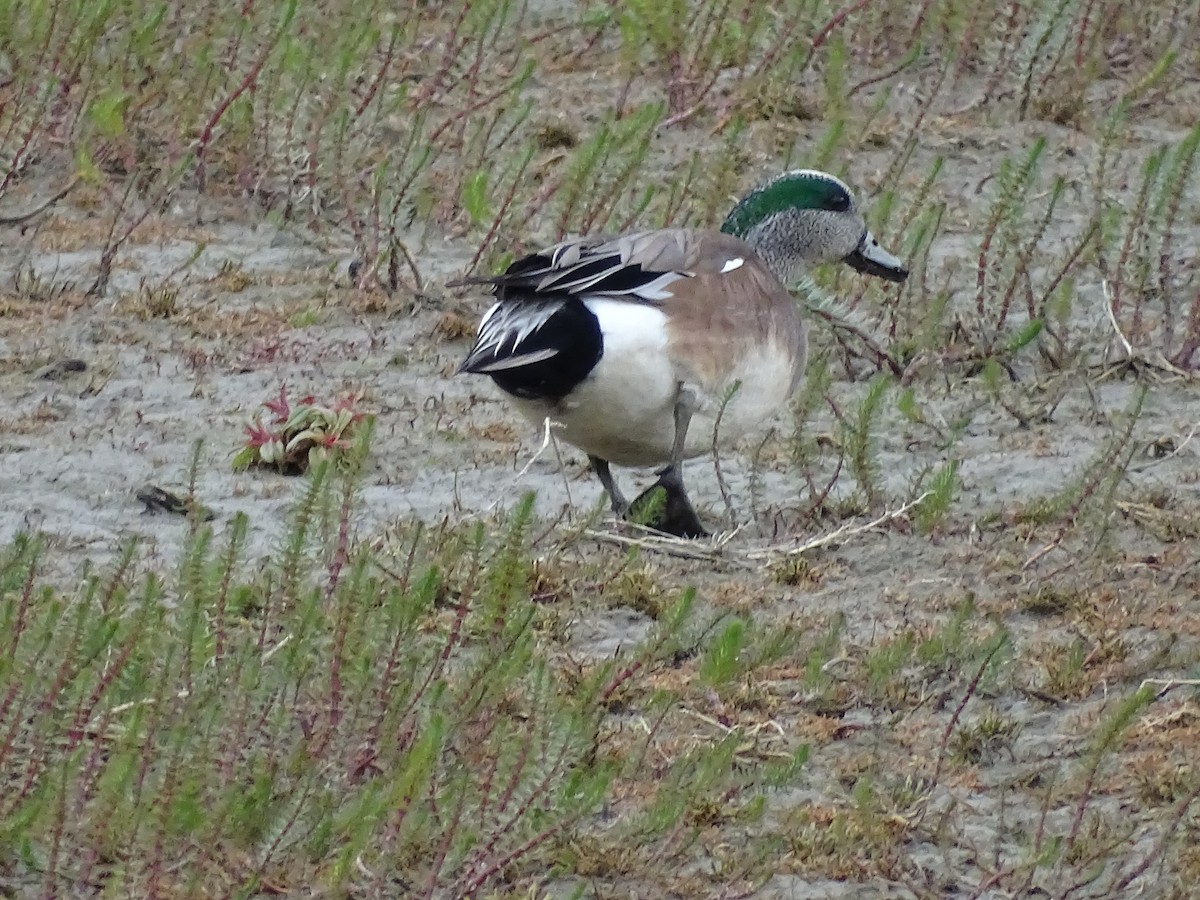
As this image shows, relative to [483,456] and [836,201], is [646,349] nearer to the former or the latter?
[483,456]

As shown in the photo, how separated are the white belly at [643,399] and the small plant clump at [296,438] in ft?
2.35

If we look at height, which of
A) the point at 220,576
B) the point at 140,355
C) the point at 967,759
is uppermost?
the point at 220,576

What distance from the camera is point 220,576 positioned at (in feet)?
12.5

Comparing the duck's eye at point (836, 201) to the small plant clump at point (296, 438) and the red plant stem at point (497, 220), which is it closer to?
the red plant stem at point (497, 220)

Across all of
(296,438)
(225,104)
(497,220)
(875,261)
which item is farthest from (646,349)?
(225,104)

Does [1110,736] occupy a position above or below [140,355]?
above

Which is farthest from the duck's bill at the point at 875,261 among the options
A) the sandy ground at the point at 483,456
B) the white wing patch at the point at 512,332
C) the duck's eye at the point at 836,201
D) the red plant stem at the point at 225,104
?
the red plant stem at the point at 225,104

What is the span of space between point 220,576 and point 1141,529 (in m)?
2.49

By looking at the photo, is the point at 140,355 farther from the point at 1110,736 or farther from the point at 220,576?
the point at 1110,736

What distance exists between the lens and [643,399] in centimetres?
505

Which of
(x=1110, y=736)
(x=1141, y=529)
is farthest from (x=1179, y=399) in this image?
(x=1110, y=736)

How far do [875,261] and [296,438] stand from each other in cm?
182

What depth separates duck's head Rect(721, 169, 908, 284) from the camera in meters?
6.16

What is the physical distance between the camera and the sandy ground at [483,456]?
4629mm
